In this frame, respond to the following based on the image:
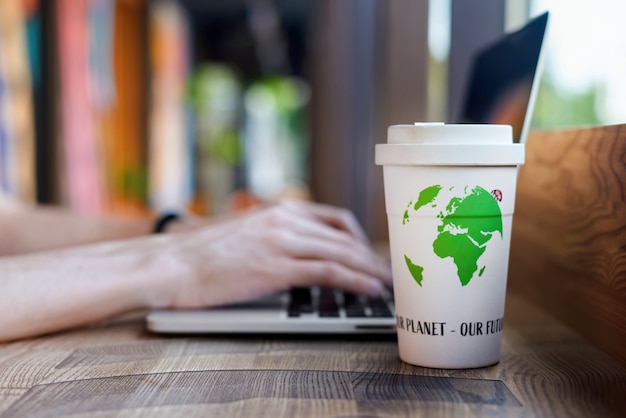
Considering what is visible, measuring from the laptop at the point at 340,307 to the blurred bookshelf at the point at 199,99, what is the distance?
98 cm

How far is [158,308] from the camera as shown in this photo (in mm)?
861

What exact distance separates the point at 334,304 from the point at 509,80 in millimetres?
400

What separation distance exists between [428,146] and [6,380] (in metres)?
0.40

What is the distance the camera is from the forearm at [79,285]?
76 centimetres

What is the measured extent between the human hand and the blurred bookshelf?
1090 millimetres

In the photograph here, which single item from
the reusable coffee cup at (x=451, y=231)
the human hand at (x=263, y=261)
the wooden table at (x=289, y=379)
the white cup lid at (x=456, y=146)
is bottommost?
the wooden table at (x=289, y=379)

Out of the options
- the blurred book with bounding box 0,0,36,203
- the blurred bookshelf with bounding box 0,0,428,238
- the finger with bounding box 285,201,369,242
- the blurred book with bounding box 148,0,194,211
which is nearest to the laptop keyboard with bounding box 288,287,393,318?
the finger with bounding box 285,201,369,242

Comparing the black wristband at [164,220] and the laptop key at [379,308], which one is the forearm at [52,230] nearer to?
the black wristband at [164,220]

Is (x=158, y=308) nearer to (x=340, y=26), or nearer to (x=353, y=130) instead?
(x=340, y=26)

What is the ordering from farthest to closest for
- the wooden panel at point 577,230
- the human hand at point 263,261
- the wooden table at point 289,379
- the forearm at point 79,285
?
the human hand at point 263,261
the forearm at point 79,285
the wooden panel at point 577,230
the wooden table at point 289,379

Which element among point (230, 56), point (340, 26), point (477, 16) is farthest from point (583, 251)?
point (230, 56)

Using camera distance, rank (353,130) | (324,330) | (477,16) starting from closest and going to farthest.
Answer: (324,330) < (477,16) < (353,130)

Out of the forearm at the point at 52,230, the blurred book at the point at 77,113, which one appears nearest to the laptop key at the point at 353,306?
the forearm at the point at 52,230

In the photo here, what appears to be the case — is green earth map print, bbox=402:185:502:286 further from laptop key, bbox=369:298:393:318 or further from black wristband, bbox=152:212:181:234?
black wristband, bbox=152:212:181:234
